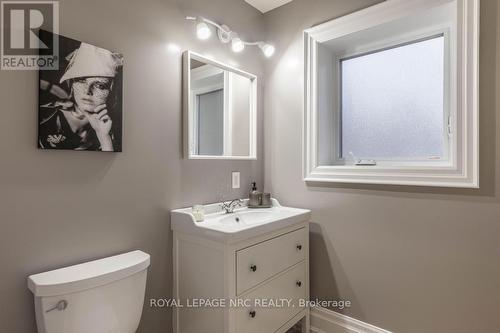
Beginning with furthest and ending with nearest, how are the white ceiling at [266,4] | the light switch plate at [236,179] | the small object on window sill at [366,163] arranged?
the white ceiling at [266,4], the light switch plate at [236,179], the small object on window sill at [366,163]

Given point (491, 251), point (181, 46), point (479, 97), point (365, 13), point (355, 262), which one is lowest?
point (355, 262)

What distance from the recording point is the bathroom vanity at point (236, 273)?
4.38 feet

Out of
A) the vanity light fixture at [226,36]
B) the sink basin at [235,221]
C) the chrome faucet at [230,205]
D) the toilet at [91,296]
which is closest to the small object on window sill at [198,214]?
the sink basin at [235,221]

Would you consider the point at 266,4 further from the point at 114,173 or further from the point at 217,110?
the point at 114,173

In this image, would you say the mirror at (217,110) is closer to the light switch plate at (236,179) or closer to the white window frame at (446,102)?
the light switch plate at (236,179)

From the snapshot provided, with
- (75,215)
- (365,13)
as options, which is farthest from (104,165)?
(365,13)

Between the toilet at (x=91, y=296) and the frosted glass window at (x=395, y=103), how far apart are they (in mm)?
1616

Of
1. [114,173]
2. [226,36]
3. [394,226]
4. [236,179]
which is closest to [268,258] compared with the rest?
[236,179]

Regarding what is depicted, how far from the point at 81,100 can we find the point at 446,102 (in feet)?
6.36

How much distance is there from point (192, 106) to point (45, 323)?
1214mm

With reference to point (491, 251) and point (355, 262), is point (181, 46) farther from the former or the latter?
point (491, 251)

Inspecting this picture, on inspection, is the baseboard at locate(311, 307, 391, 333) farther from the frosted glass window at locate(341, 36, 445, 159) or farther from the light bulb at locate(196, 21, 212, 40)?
the light bulb at locate(196, 21, 212, 40)

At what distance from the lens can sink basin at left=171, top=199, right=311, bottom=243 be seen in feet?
4.42

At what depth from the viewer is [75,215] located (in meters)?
1.21
